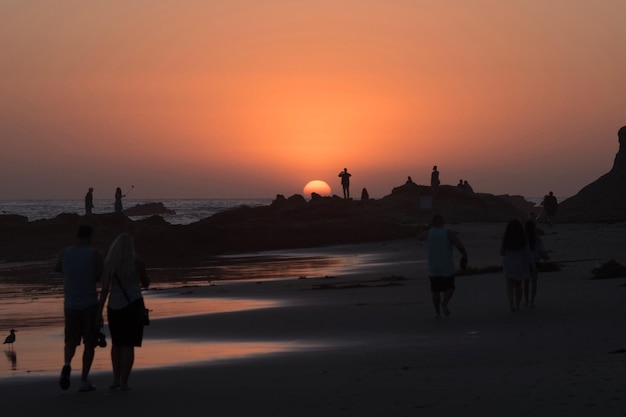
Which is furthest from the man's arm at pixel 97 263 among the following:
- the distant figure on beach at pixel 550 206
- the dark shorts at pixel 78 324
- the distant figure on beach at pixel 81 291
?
the distant figure on beach at pixel 550 206

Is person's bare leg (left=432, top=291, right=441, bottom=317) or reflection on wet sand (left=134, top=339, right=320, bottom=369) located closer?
reflection on wet sand (left=134, top=339, right=320, bottom=369)

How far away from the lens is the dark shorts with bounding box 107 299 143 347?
1048 cm

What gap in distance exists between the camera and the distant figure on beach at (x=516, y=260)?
1645 centimetres

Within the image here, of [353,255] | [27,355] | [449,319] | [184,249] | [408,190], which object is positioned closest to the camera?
[27,355]

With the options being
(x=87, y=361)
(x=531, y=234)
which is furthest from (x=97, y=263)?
(x=531, y=234)

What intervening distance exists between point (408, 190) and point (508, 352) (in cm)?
5009

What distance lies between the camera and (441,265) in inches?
649

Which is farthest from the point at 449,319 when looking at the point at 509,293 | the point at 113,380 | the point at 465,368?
the point at 113,380

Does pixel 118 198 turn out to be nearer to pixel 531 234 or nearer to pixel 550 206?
pixel 550 206

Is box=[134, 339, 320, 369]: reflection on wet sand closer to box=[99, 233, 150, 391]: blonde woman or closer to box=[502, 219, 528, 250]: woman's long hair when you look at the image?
box=[99, 233, 150, 391]: blonde woman

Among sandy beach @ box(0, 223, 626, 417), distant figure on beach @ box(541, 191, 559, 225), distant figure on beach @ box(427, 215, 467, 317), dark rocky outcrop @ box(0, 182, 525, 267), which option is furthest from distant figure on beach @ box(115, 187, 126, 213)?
distant figure on beach @ box(427, 215, 467, 317)

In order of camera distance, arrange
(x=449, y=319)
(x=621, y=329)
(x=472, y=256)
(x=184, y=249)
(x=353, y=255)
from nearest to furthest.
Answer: (x=621, y=329) → (x=449, y=319) → (x=472, y=256) → (x=353, y=255) → (x=184, y=249)

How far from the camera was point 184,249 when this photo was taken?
152ft

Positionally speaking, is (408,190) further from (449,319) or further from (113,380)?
(113,380)
